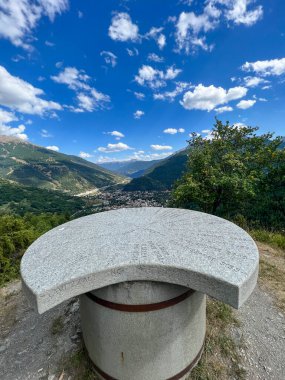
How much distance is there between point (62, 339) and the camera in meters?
4.23

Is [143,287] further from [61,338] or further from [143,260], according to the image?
[61,338]

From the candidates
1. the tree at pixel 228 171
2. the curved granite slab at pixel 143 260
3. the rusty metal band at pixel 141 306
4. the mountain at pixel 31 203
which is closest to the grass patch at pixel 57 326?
the curved granite slab at pixel 143 260

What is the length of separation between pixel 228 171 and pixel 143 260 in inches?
408

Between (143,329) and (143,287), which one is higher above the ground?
(143,287)

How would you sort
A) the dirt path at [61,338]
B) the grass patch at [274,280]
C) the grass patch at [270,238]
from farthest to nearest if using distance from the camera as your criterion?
the grass patch at [270,238] < the grass patch at [274,280] < the dirt path at [61,338]

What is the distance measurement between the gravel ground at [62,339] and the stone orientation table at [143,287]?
2.47 feet

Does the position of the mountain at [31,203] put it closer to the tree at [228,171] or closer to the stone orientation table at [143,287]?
the tree at [228,171]

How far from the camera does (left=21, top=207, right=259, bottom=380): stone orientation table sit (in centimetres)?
267

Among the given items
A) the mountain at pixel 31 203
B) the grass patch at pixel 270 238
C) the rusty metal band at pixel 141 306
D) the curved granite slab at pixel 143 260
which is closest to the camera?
the curved granite slab at pixel 143 260

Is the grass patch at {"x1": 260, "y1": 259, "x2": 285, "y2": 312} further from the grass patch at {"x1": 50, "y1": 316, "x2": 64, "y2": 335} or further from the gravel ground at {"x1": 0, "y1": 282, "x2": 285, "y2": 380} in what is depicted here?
the grass patch at {"x1": 50, "y1": 316, "x2": 64, "y2": 335}

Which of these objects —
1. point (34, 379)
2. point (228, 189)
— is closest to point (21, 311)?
point (34, 379)

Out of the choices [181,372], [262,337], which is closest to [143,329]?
[181,372]

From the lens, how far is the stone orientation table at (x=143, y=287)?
267 centimetres

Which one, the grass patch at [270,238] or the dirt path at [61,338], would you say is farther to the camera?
the grass patch at [270,238]
